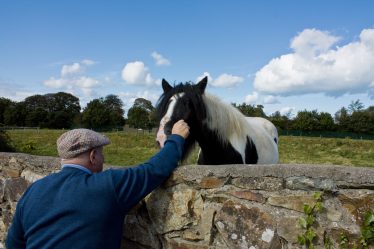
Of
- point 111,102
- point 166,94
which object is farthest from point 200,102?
point 111,102

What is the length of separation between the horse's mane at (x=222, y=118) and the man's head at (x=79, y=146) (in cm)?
244

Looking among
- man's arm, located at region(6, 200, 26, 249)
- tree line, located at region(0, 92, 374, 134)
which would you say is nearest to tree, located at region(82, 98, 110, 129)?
tree line, located at region(0, 92, 374, 134)

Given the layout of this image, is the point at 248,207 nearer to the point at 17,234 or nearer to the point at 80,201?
the point at 80,201

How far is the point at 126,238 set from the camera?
2.91 m

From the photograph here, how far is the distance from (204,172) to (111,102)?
98.4 meters

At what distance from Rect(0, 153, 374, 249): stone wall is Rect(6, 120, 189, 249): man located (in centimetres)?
32

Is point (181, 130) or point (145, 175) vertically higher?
point (181, 130)

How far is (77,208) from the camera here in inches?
83.5

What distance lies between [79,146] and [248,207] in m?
1.20

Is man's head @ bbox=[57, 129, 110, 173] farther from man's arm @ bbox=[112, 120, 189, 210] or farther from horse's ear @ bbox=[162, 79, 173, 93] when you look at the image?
horse's ear @ bbox=[162, 79, 173, 93]

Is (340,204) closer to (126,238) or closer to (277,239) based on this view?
(277,239)

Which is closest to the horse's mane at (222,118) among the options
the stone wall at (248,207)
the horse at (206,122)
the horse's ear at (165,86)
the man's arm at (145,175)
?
the horse at (206,122)

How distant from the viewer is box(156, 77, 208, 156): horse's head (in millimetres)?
4129

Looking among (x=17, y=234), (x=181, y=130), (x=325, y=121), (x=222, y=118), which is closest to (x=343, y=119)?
(x=325, y=121)
